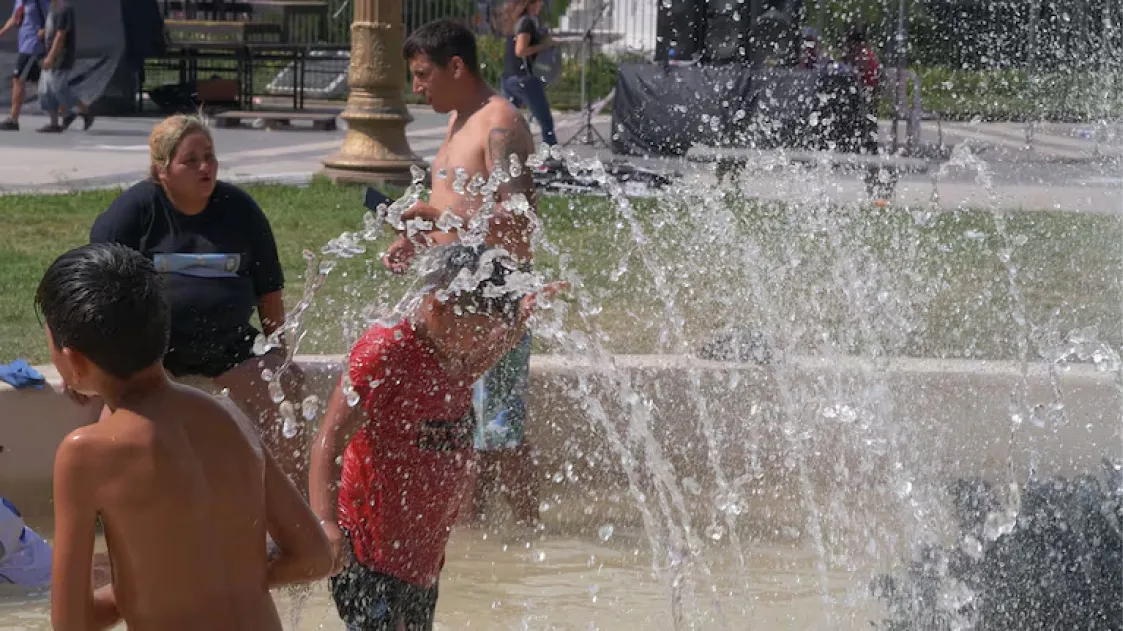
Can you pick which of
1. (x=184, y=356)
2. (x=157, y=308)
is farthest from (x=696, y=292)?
(x=157, y=308)

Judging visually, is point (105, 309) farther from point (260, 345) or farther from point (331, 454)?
point (260, 345)

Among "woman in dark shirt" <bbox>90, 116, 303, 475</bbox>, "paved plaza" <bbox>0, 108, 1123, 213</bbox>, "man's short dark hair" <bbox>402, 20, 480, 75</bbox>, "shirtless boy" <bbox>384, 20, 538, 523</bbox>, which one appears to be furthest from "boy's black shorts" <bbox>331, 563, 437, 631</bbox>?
"paved plaza" <bbox>0, 108, 1123, 213</bbox>

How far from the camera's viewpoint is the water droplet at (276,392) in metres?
5.47

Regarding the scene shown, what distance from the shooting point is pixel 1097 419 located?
651 centimetres

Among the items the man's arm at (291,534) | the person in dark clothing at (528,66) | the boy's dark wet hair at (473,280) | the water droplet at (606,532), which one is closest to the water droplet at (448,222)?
the boy's dark wet hair at (473,280)

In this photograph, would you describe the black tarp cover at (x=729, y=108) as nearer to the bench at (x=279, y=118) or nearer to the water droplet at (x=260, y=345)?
the bench at (x=279, y=118)

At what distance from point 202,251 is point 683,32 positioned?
1205 centimetres

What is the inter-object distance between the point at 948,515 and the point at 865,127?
9.28 meters

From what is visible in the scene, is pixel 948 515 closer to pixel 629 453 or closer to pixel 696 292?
pixel 629 453

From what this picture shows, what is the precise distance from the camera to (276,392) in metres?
5.57

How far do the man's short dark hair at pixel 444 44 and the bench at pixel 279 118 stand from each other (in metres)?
13.6

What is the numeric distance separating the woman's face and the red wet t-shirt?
59.0 inches

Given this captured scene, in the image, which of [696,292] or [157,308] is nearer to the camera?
[157,308]

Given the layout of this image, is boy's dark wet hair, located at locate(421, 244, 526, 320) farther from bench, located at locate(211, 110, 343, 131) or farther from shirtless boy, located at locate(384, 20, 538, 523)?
bench, located at locate(211, 110, 343, 131)
